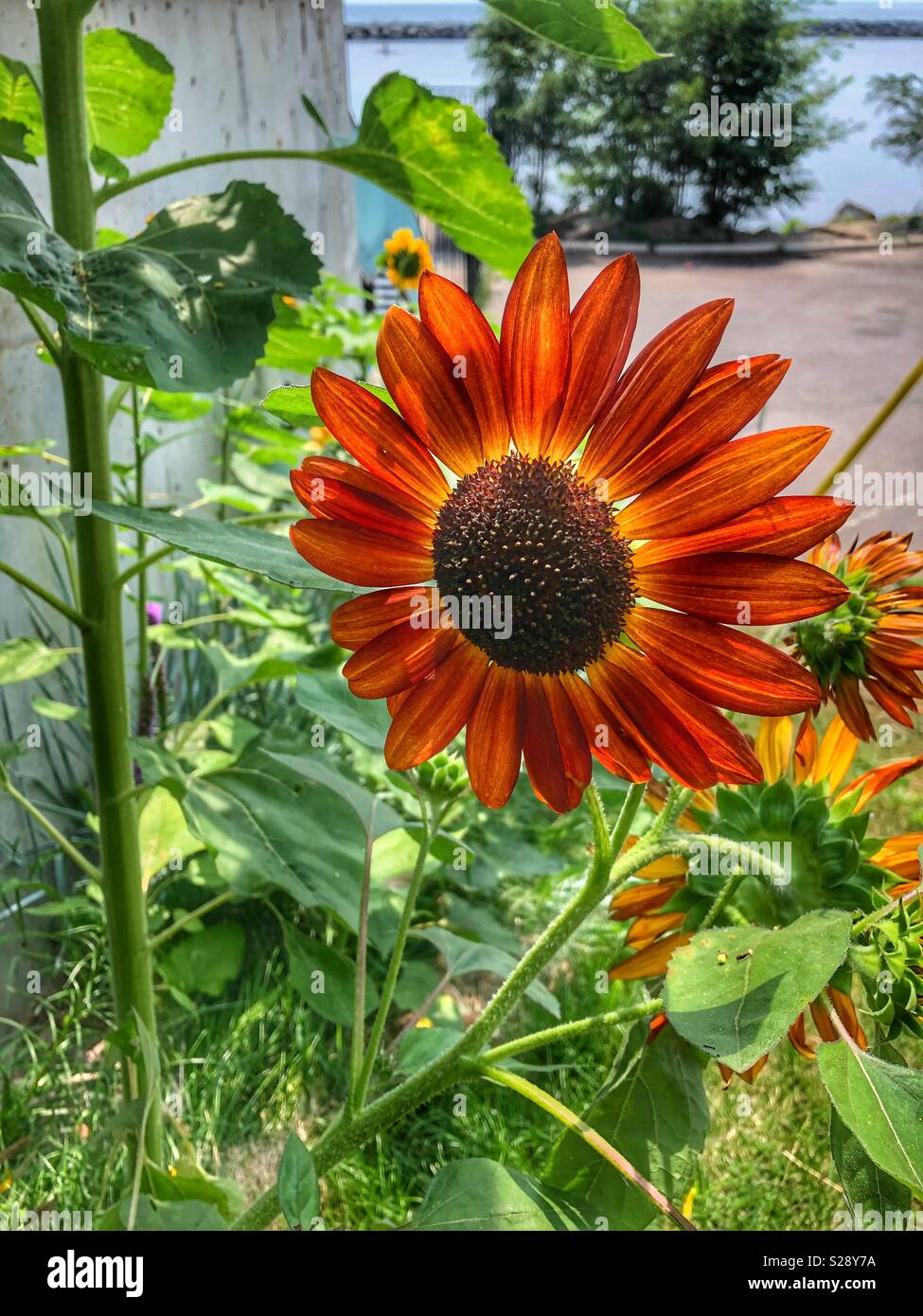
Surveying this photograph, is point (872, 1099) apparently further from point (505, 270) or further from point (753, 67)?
point (753, 67)

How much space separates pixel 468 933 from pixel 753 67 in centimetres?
144

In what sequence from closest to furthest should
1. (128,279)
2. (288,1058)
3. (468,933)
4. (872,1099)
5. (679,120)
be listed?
1. (872,1099)
2. (128,279)
3. (468,933)
4. (288,1058)
5. (679,120)

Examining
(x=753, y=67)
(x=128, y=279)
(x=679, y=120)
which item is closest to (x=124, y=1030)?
(x=128, y=279)

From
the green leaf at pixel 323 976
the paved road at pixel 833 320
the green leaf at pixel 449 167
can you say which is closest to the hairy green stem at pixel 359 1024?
the green leaf at pixel 323 976

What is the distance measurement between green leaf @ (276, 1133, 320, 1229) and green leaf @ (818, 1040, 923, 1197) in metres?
0.15

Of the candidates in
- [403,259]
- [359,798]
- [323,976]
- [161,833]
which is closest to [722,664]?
[359,798]

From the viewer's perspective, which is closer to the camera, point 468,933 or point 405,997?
point 468,933

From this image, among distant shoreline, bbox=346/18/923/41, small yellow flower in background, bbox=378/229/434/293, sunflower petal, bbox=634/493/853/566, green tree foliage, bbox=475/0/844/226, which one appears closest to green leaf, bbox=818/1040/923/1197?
sunflower petal, bbox=634/493/853/566

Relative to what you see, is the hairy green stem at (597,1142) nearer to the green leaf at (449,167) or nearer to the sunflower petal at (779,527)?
the sunflower petal at (779,527)

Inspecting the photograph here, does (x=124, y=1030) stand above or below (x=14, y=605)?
below

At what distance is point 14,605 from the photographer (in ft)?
2.59

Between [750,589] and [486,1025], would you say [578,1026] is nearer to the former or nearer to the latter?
[486,1025]

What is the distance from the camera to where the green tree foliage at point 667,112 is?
1354mm

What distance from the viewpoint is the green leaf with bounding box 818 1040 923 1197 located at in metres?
0.21
